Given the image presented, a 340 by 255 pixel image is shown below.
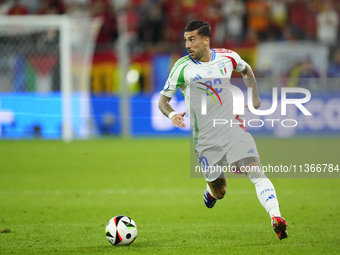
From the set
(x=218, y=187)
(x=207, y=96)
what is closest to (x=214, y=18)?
(x=218, y=187)

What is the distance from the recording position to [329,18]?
1898cm

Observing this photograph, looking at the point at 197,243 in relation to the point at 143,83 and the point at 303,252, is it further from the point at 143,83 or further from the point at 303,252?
the point at 143,83

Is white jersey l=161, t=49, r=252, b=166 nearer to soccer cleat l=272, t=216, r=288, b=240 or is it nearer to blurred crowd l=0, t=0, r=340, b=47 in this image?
soccer cleat l=272, t=216, r=288, b=240

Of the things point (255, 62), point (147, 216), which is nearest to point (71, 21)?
point (255, 62)

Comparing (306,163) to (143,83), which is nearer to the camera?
(306,163)

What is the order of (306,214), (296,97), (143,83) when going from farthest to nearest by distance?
(143,83) < (296,97) < (306,214)

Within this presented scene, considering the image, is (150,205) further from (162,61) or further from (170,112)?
(162,61)

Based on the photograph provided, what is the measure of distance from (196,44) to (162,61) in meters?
13.2

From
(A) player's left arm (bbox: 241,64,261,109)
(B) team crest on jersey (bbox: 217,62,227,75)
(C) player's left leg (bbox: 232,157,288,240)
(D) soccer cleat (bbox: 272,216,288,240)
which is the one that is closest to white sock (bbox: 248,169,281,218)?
(C) player's left leg (bbox: 232,157,288,240)

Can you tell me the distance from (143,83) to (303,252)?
14668 millimetres

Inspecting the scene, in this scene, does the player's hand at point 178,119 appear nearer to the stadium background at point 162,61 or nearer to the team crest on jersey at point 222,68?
the team crest on jersey at point 222,68

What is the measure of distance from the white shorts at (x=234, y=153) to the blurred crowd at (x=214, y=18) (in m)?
13.1

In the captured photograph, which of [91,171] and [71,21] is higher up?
[71,21]

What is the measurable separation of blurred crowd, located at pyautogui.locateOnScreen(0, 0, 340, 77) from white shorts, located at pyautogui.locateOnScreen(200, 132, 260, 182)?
13.1m
